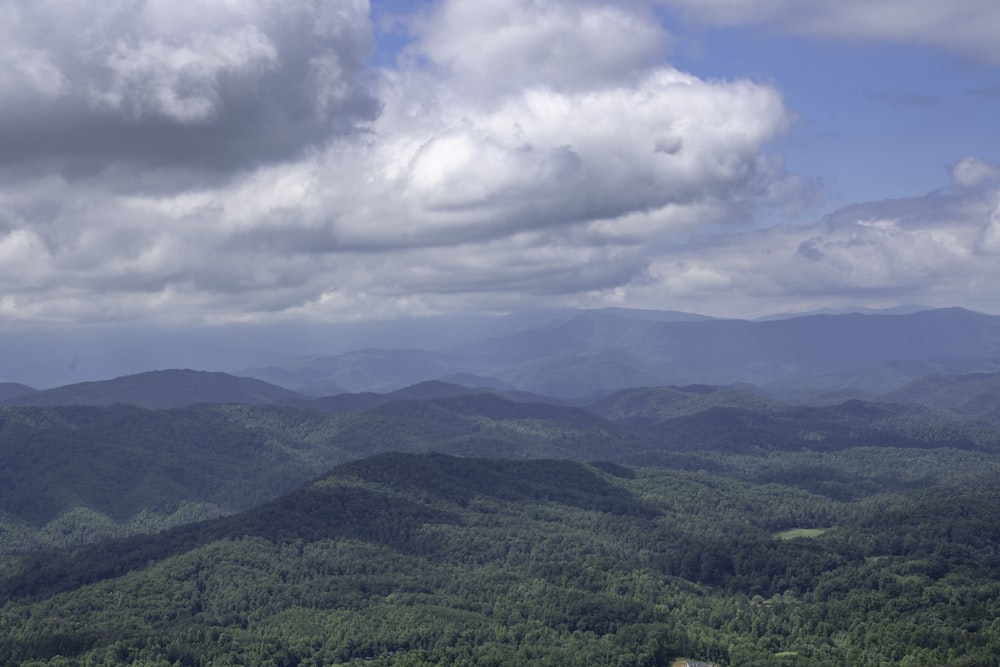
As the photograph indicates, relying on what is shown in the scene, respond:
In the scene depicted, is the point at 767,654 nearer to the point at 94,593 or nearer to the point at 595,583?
the point at 595,583

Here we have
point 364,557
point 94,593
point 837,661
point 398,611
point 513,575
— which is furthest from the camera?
point 364,557

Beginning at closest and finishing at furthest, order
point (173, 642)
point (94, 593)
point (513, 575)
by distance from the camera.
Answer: point (173, 642) < point (94, 593) < point (513, 575)

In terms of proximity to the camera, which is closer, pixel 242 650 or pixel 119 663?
pixel 119 663

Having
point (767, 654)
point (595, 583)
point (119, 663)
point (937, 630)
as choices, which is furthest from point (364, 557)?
point (937, 630)

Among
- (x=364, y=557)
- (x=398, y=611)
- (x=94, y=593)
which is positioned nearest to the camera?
(x=398, y=611)

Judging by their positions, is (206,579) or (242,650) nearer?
(242,650)

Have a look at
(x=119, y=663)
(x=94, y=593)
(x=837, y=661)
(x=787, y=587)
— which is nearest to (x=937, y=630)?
(x=837, y=661)

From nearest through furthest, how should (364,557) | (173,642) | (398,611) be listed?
(173,642) → (398,611) → (364,557)

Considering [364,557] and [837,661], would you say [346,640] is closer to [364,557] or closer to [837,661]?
[364,557]
